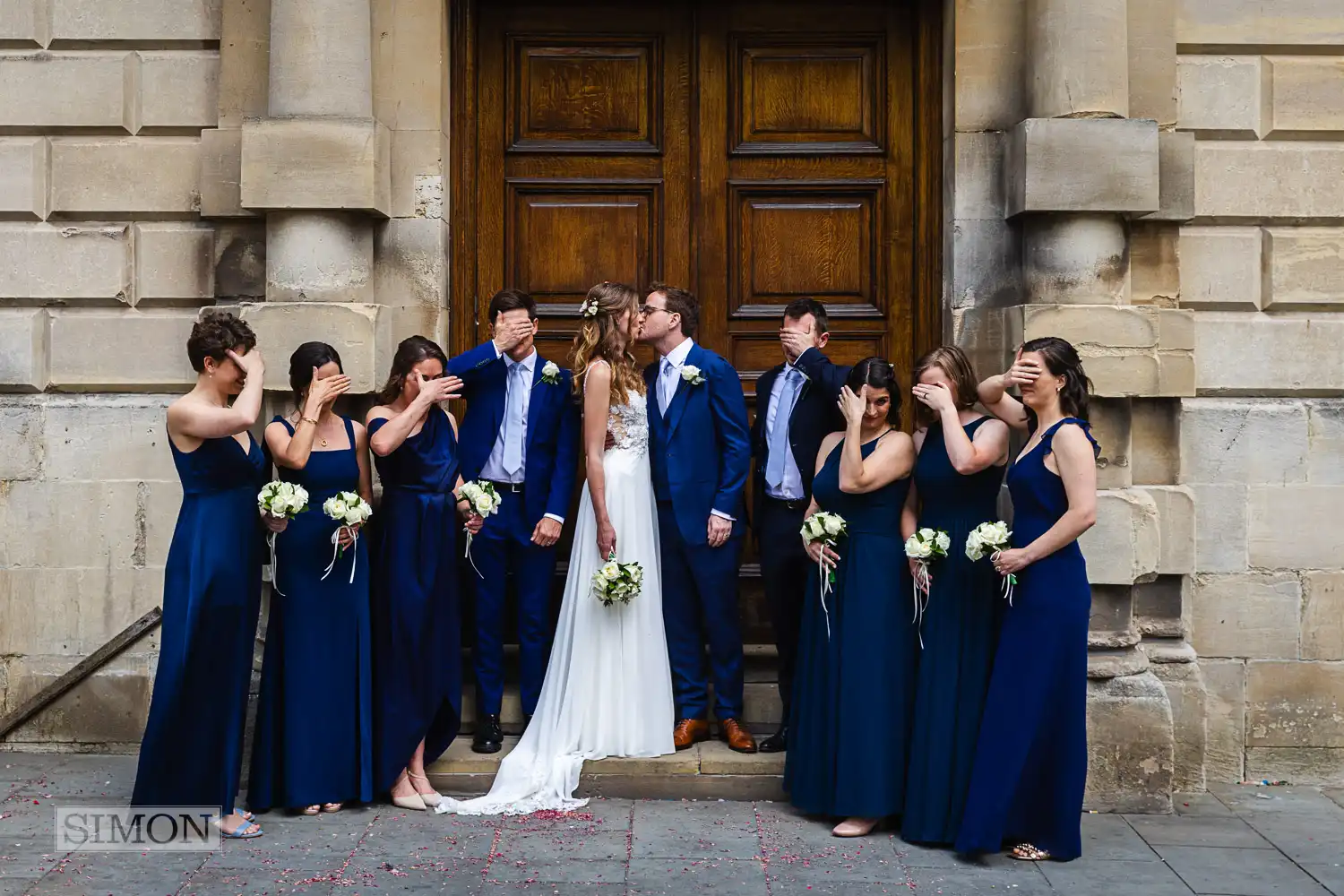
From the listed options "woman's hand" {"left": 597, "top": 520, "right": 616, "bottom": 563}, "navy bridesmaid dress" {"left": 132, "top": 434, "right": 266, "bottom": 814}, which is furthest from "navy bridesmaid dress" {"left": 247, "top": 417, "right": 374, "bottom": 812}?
"woman's hand" {"left": 597, "top": 520, "right": 616, "bottom": 563}

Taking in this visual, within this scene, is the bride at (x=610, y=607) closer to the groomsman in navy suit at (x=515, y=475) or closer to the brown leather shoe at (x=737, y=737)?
the groomsman in navy suit at (x=515, y=475)

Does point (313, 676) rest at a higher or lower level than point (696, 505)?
lower

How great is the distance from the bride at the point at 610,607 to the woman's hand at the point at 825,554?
926 millimetres

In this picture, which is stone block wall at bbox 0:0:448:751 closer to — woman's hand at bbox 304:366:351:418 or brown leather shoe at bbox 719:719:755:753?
woman's hand at bbox 304:366:351:418

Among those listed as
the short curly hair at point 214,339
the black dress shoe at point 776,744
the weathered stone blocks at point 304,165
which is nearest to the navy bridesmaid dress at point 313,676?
the short curly hair at point 214,339

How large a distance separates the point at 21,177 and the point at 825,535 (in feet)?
15.6

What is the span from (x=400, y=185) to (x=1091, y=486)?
3.86 m

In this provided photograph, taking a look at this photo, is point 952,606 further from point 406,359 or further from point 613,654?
point 406,359

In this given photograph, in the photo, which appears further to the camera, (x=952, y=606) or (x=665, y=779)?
(x=665, y=779)

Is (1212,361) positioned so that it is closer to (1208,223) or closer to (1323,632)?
(1208,223)

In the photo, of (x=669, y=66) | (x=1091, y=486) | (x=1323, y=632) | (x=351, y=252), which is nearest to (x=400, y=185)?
(x=351, y=252)

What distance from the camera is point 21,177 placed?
7629 mm

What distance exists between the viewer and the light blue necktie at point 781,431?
696cm

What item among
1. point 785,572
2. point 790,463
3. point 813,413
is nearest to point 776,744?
point 785,572
